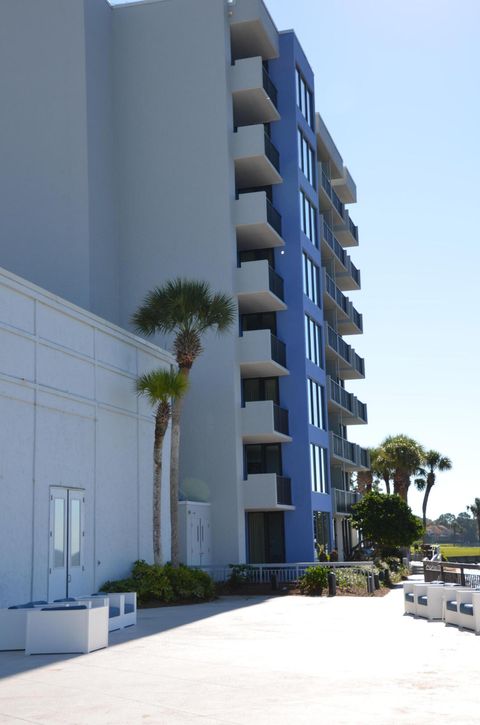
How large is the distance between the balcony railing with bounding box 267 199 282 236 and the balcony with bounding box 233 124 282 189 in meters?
1.24

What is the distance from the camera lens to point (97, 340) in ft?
94.1

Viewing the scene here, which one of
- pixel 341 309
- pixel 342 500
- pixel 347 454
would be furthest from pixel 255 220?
pixel 347 454

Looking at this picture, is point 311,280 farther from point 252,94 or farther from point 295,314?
point 252,94

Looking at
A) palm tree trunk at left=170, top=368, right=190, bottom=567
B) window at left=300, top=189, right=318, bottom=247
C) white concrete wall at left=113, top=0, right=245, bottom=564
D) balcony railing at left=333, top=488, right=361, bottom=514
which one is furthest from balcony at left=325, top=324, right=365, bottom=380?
palm tree trunk at left=170, top=368, right=190, bottom=567

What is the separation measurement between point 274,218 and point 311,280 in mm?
4525

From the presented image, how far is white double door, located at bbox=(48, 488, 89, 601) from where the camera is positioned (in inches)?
979

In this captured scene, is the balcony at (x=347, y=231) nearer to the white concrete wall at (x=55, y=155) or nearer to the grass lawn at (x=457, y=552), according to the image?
the white concrete wall at (x=55, y=155)

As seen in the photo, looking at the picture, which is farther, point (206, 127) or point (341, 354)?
point (341, 354)

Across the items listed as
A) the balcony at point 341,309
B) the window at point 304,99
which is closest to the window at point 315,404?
the balcony at point 341,309

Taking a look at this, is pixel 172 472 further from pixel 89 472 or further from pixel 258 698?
pixel 258 698

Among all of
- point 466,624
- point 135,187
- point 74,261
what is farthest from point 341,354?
point 466,624

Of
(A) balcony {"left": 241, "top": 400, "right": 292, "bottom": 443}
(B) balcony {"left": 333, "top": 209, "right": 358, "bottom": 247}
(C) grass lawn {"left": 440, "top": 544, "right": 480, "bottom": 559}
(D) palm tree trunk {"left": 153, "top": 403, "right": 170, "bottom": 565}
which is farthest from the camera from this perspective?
(C) grass lawn {"left": 440, "top": 544, "right": 480, "bottom": 559}

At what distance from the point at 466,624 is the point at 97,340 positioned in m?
14.4

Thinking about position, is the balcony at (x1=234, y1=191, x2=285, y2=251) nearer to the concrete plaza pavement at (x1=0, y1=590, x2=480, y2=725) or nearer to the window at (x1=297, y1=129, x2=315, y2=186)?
the window at (x1=297, y1=129, x2=315, y2=186)
